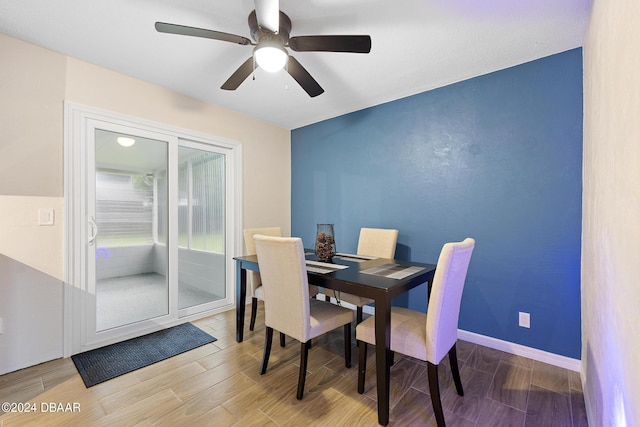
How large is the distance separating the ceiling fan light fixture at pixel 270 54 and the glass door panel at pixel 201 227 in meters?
1.77

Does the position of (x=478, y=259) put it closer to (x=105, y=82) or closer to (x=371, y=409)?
(x=371, y=409)

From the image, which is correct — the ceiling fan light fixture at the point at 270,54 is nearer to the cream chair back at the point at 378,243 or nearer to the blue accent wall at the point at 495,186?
the blue accent wall at the point at 495,186

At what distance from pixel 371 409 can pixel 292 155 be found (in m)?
3.29

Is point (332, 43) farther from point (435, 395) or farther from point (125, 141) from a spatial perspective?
point (125, 141)

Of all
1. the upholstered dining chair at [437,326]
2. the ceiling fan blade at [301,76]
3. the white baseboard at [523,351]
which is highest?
the ceiling fan blade at [301,76]

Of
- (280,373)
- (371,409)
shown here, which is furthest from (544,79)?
(280,373)

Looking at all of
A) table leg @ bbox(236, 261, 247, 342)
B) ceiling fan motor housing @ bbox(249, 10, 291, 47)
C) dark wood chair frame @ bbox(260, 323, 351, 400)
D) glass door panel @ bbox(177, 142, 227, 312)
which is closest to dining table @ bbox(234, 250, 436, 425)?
table leg @ bbox(236, 261, 247, 342)

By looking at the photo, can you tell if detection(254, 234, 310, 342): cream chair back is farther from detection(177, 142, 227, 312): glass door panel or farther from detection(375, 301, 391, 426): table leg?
detection(177, 142, 227, 312): glass door panel

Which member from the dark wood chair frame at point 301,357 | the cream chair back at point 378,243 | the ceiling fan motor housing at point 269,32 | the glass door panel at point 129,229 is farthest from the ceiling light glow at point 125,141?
the cream chair back at point 378,243

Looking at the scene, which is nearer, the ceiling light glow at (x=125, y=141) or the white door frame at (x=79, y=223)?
the white door frame at (x=79, y=223)

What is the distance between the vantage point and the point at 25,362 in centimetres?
204

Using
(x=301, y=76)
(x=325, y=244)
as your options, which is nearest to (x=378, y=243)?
(x=325, y=244)

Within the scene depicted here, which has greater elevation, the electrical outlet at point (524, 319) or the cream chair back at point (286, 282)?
the cream chair back at point (286, 282)

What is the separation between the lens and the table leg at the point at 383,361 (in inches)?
58.8
